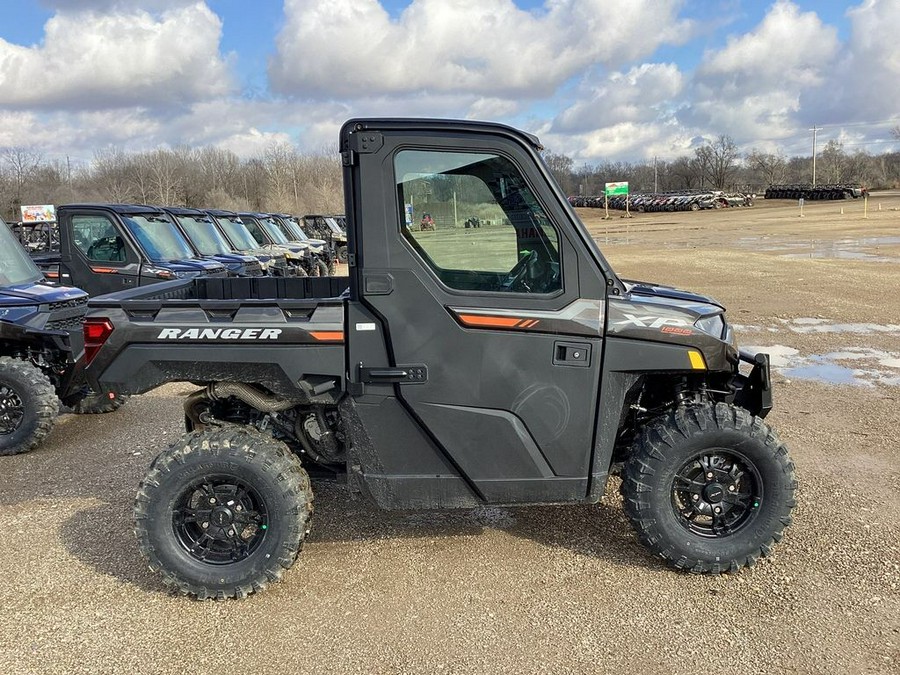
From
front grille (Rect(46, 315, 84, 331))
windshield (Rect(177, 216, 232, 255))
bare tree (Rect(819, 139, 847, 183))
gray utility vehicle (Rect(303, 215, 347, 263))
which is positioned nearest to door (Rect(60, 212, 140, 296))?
windshield (Rect(177, 216, 232, 255))

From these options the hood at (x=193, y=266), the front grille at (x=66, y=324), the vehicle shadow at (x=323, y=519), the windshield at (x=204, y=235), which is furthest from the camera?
the windshield at (x=204, y=235)

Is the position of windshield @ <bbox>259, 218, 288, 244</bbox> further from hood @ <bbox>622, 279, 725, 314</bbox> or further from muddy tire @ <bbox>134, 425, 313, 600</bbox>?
hood @ <bbox>622, 279, 725, 314</bbox>

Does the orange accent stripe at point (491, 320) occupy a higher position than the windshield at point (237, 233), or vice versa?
the windshield at point (237, 233)

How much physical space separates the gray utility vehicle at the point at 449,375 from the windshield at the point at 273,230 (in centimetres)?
1452

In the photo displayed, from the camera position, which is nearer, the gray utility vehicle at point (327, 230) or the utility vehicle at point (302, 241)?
the utility vehicle at point (302, 241)

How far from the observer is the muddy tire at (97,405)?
6.74m

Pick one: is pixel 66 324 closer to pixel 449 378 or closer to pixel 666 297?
pixel 449 378

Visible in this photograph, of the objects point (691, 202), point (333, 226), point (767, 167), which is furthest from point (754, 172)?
point (333, 226)

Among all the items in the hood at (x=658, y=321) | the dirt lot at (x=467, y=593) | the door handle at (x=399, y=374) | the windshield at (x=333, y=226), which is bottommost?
the dirt lot at (x=467, y=593)

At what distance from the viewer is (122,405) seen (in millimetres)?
7176

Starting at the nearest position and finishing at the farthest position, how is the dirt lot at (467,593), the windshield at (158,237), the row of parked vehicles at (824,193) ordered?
1. the dirt lot at (467,593)
2. the windshield at (158,237)
3. the row of parked vehicles at (824,193)

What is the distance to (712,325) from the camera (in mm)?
3637

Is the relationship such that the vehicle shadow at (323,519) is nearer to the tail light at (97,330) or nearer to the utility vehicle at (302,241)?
the tail light at (97,330)

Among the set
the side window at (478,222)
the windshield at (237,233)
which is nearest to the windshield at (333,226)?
the windshield at (237,233)
